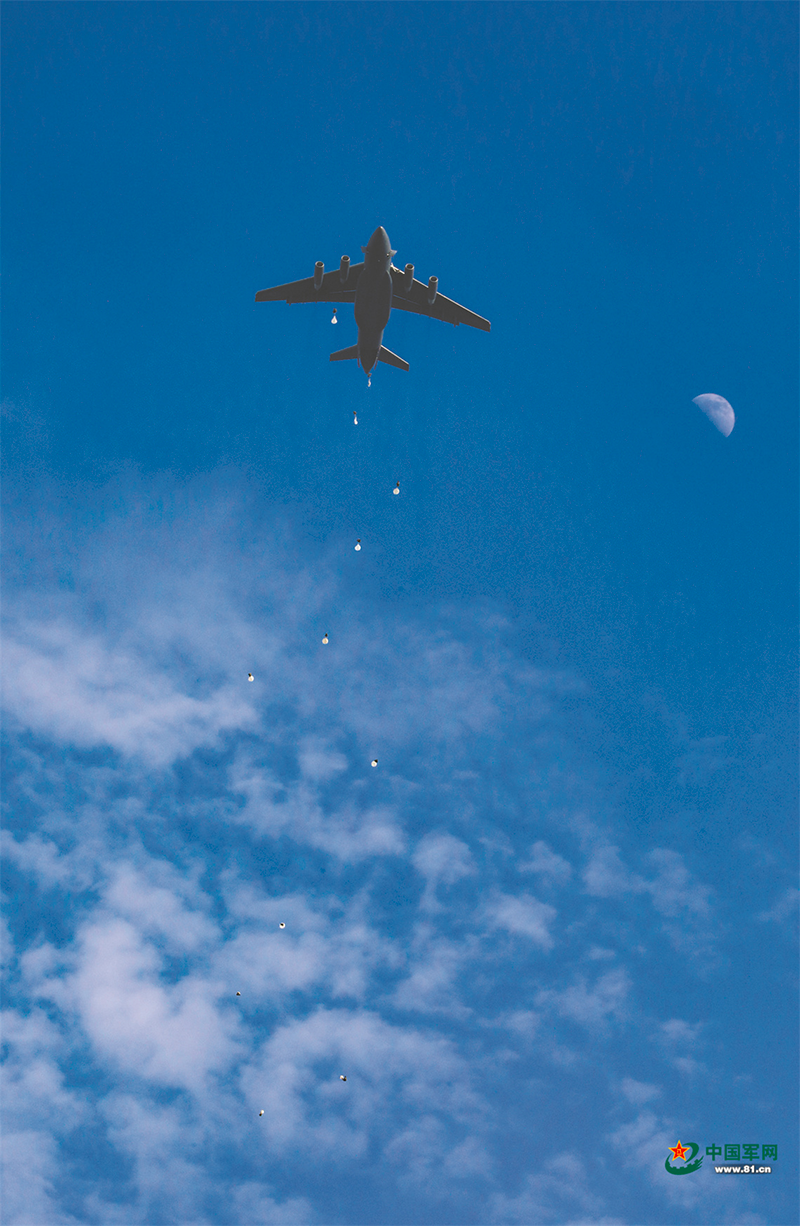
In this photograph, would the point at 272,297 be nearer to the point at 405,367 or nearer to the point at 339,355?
the point at 339,355

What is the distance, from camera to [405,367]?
78.3 m

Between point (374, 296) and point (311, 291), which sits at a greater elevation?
point (311, 291)

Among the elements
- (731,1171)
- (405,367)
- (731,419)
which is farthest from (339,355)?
(731,1171)

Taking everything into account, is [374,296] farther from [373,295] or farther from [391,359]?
[391,359]

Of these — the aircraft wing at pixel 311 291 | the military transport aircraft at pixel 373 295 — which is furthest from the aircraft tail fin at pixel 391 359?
the aircraft wing at pixel 311 291

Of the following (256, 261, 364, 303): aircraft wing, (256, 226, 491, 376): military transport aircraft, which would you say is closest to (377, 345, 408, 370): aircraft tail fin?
(256, 226, 491, 376): military transport aircraft

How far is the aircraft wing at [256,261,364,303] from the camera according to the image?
73062 millimetres

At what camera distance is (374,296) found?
6738cm

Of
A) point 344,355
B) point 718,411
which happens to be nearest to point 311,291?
point 344,355

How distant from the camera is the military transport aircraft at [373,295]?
66250mm

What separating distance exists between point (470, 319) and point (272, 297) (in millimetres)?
14513

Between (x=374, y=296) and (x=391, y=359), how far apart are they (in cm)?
1019

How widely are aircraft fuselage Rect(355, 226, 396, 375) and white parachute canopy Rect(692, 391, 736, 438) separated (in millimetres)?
28877

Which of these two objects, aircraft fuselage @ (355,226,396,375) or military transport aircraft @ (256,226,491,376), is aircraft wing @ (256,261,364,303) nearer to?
military transport aircraft @ (256,226,491,376)
